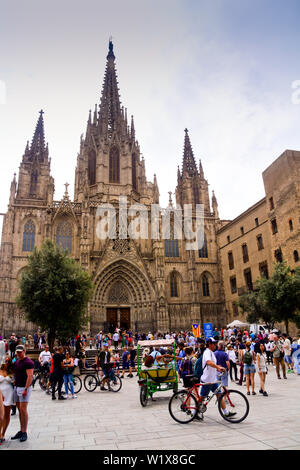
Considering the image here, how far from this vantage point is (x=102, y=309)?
114 feet

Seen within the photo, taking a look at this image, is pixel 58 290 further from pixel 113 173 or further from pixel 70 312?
pixel 113 173

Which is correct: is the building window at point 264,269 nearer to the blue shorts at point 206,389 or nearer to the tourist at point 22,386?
the blue shorts at point 206,389

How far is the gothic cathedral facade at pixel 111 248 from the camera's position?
34312mm

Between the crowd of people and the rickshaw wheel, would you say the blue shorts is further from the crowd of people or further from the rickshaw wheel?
the rickshaw wheel

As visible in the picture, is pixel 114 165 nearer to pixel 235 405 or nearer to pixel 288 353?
pixel 288 353

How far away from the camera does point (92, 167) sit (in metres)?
43.0

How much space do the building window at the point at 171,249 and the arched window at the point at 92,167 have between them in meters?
12.4

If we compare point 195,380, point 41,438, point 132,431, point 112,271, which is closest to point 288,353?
point 195,380

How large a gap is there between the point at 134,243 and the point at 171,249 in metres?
5.49

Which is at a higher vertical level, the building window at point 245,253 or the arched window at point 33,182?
the arched window at point 33,182

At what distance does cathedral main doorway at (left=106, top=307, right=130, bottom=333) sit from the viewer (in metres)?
35.1

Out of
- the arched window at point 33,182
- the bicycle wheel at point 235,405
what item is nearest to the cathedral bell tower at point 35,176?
the arched window at point 33,182

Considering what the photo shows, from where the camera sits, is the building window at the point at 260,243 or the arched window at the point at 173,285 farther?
the arched window at the point at 173,285

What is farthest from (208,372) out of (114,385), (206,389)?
(114,385)
